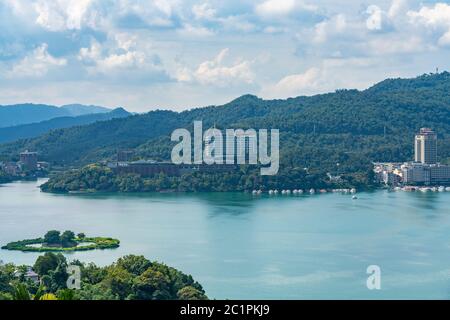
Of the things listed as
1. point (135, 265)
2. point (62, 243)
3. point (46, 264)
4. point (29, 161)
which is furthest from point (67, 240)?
point (29, 161)

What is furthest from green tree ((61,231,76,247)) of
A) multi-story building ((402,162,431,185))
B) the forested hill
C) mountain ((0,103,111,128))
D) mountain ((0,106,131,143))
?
mountain ((0,103,111,128))

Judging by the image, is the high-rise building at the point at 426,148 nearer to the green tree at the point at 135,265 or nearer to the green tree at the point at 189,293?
the green tree at the point at 135,265

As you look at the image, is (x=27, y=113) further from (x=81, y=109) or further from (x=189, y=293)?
(x=189, y=293)

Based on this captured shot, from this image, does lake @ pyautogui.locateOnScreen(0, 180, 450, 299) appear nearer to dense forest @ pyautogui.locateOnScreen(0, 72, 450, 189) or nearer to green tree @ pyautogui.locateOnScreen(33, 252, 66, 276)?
green tree @ pyautogui.locateOnScreen(33, 252, 66, 276)

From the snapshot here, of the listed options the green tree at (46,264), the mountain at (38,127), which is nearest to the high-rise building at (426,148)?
the green tree at (46,264)
